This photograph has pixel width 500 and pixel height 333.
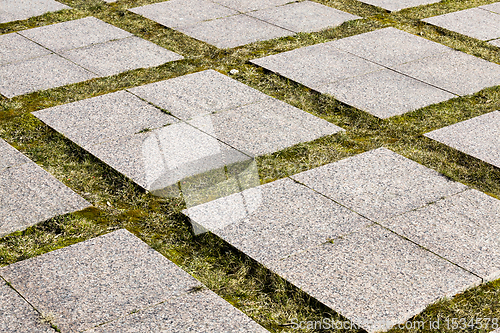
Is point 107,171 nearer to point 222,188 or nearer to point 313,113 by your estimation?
point 222,188

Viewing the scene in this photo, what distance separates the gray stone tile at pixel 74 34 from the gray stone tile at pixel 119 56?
16 centimetres

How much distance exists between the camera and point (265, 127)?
193 inches

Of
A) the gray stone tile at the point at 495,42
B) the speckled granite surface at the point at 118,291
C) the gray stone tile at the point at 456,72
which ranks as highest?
the gray stone tile at the point at 495,42

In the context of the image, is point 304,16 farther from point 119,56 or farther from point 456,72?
point 119,56

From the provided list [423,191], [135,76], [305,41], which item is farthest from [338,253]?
[305,41]

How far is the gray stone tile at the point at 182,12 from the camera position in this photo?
718 centimetres

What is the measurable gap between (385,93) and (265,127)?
1255mm

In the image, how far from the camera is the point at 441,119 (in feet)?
16.8

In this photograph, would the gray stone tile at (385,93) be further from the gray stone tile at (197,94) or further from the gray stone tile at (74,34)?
the gray stone tile at (74,34)

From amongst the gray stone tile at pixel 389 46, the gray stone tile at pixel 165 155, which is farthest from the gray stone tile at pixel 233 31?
the gray stone tile at pixel 165 155

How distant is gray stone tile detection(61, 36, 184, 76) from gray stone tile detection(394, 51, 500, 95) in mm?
2325

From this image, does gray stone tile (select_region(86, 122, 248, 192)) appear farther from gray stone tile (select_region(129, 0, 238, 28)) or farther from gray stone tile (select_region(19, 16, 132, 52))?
gray stone tile (select_region(129, 0, 238, 28))

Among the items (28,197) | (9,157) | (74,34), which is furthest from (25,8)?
(28,197)

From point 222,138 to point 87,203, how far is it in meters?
1.21
